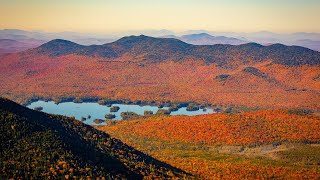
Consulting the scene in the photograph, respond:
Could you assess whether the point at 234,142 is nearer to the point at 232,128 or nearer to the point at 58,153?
the point at 232,128

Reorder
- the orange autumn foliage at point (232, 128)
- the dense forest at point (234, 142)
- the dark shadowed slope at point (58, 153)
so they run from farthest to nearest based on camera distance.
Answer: the orange autumn foliage at point (232, 128) → the dense forest at point (234, 142) → the dark shadowed slope at point (58, 153)

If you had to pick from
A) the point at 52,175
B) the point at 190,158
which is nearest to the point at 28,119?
the point at 52,175

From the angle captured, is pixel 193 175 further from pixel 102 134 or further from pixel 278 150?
pixel 278 150

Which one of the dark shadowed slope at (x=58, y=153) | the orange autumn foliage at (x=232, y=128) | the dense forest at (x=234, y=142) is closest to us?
the dark shadowed slope at (x=58, y=153)

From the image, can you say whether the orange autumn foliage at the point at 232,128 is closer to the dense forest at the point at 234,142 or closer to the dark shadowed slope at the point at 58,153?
the dense forest at the point at 234,142

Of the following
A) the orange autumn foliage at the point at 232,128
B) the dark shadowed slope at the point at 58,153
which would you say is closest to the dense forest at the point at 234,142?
the orange autumn foliage at the point at 232,128

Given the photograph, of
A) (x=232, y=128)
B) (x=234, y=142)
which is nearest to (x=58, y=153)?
(x=234, y=142)

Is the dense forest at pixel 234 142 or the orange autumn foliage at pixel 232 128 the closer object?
the dense forest at pixel 234 142

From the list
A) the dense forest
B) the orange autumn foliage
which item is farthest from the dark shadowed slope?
the orange autumn foliage

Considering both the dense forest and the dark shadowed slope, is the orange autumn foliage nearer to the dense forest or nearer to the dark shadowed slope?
the dense forest
